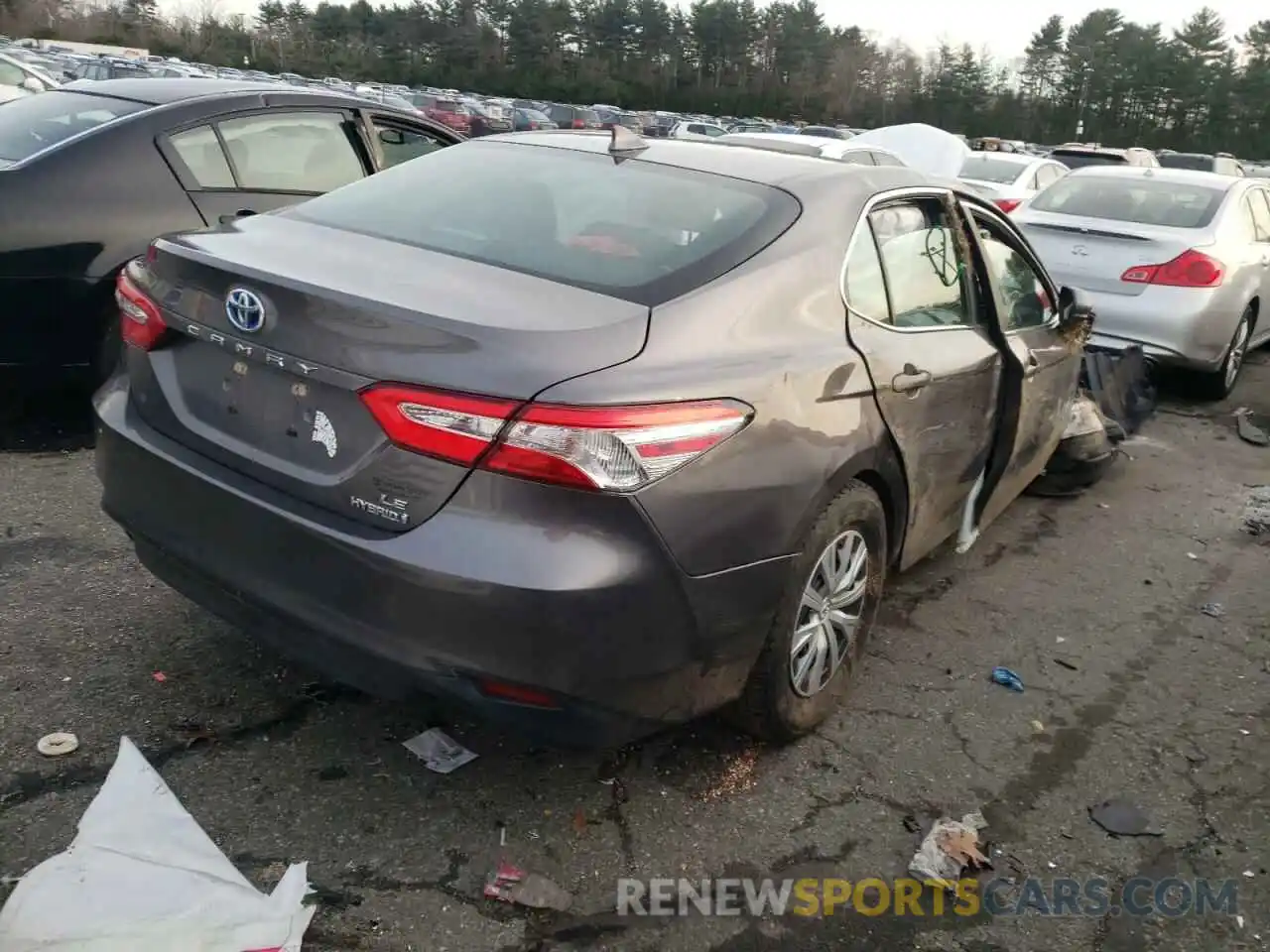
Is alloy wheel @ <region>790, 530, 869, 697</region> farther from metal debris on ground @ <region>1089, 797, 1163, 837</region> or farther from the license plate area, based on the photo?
the license plate area

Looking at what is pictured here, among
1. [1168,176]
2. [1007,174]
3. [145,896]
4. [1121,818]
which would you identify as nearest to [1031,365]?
[1121,818]

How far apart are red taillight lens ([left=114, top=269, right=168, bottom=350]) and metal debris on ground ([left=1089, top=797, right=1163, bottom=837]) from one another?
279cm

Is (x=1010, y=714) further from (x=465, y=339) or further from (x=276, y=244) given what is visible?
(x=276, y=244)

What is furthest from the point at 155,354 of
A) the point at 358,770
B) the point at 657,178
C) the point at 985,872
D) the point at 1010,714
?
the point at 1010,714

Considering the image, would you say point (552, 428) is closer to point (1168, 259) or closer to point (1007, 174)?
point (1168, 259)

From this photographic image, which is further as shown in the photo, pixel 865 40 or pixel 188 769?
pixel 865 40

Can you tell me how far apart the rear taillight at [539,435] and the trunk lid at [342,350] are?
33mm

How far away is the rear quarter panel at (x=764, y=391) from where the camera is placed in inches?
91.0

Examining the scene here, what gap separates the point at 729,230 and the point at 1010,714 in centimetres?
182

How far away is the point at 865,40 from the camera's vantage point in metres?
78.6

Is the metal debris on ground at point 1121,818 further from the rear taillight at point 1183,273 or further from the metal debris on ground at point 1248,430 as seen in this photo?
the rear taillight at point 1183,273

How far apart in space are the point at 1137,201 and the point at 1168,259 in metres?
0.93

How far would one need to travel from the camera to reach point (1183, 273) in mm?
7199

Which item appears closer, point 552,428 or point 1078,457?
point 552,428
